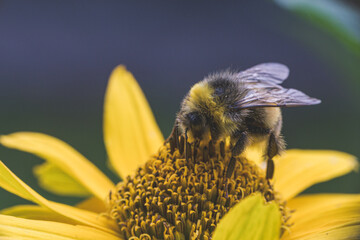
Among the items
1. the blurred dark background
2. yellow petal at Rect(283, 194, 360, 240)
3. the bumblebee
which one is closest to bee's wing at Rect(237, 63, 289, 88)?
the bumblebee

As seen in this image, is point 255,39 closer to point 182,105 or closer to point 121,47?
point 121,47

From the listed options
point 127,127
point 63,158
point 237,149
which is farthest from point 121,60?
point 237,149

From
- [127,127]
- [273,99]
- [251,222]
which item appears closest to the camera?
[251,222]

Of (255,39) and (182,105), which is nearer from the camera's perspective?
(182,105)

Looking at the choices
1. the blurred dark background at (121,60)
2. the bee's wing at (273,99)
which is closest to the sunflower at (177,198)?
the bee's wing at (273,99)

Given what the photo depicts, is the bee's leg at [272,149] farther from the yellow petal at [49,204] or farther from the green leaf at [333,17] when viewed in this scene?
the yellow petal at [49,204]

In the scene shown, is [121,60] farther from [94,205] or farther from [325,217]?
[325,217]

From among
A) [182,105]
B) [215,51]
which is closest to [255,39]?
[215,51]
